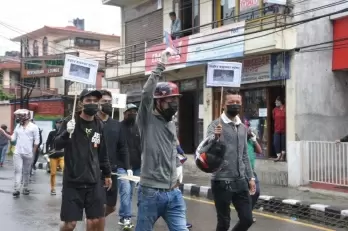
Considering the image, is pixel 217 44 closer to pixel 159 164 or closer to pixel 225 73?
pixel 225 73

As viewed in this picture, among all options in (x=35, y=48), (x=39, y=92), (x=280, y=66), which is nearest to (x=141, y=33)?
(x=280, y=66)

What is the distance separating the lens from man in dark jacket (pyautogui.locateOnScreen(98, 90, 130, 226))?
275 inches

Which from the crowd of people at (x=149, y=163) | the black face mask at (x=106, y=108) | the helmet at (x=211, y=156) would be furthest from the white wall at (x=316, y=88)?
the helmet at (x=211, y=156)

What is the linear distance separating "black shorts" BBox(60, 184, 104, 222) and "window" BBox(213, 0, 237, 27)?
11.6 metres

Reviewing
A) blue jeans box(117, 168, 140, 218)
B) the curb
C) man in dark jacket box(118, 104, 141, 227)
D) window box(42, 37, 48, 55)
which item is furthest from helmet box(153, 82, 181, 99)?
window box(42, 37, 48, 55)

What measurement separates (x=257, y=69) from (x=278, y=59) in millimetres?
894

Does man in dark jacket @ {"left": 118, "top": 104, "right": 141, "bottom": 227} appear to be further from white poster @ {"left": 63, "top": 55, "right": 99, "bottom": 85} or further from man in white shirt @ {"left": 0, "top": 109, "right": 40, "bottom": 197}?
man in white shirt @ {"left": 0, "top": 109, "right": 40, "bottom": 197}

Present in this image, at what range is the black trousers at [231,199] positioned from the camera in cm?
550

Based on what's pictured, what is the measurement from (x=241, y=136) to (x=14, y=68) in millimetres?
43425

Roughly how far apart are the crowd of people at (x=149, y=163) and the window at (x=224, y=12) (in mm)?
10175

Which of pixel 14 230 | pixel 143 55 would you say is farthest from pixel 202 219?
pixel 143 55

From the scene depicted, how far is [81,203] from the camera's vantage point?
5211 millimetres

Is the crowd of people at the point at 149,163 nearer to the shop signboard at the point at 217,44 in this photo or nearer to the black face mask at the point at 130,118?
the black face mask at the point at 130,118

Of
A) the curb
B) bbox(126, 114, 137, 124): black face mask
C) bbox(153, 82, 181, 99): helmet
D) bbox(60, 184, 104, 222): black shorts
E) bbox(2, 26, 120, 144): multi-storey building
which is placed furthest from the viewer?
bbox(2, 26, 120, 144): multi-storey building
